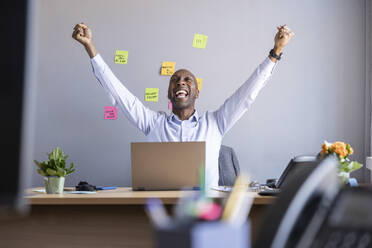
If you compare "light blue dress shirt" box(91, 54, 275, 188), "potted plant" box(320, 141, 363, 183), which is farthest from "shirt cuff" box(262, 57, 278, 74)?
"potted plant" box(320, 141, 363, 183)

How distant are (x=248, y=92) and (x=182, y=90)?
41 centimetres

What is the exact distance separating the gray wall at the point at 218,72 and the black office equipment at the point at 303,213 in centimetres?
262

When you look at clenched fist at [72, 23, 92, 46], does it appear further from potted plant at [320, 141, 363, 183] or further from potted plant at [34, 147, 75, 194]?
potted plant at [320, 141, 363, 183]

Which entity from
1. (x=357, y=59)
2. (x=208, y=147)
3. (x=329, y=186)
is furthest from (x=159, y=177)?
(x=357, y=59)

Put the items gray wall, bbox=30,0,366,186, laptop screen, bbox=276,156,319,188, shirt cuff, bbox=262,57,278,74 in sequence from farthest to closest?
gray wall, bbox=30,0,366,186, shirt cuff, bbox=262,57,278,74, laptop screen, bbox=276,156,319,188

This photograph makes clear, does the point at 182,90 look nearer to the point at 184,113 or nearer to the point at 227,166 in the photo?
the point at 184,113

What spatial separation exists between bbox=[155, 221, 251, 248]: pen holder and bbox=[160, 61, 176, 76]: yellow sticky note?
9.14 ft

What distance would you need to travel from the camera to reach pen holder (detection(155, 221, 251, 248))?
1.49 feet

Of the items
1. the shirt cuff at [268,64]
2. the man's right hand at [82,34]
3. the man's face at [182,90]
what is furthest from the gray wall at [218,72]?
the man's right hand at [82,34]

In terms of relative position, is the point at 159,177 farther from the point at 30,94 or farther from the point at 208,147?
the point at 30,94

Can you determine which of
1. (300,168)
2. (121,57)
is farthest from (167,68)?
(300,168)

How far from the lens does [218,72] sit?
3.22 meters

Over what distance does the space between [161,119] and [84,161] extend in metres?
0.83

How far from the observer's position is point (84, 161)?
3227mm
